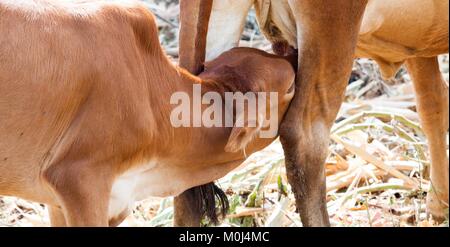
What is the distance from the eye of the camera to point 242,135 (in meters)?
3.62

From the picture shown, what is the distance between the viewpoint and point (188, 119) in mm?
3689

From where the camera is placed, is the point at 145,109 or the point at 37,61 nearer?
the point at 37,61

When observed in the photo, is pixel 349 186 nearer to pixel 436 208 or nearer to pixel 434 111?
pixel 436 208

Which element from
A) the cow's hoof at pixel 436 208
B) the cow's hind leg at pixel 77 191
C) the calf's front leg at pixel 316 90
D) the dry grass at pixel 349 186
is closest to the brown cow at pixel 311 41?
the calf's front leg at pixel 316 90

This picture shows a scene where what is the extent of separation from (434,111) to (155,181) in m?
2.59

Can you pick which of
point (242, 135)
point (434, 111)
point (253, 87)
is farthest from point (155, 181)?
point (434, 111)

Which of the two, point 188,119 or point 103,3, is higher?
point 103,3

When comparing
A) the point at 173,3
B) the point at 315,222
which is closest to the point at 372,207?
the point at 315,222

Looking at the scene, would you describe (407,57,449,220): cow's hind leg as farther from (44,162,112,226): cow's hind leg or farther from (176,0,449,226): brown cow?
(44,162,112,226): cow's hind leg

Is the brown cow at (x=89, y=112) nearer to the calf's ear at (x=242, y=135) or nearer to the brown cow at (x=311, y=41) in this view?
the calf's ear at (x=242, y=135)

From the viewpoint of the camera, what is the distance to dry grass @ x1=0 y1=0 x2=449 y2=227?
16.7 ft

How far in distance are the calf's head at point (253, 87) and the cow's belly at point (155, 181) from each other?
214mm
